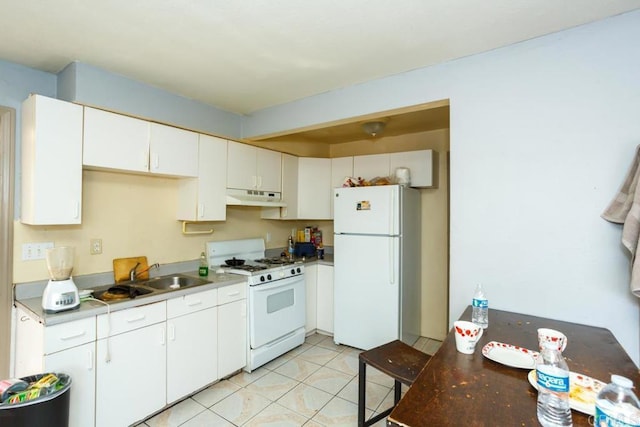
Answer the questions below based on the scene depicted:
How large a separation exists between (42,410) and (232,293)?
1.32 m

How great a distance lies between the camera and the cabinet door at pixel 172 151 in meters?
2.43

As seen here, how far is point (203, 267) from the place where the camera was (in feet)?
9.57

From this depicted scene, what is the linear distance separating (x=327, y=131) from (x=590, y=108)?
2.44m

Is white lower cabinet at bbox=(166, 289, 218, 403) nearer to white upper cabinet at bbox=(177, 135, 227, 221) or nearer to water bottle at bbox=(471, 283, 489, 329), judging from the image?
white upper cabinet at bbox=(177, 135, 227, 221)

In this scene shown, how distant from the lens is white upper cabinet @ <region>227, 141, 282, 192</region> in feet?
10.0

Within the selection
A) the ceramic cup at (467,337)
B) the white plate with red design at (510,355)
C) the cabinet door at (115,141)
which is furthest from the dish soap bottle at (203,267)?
the white plate with red design at (510,355)

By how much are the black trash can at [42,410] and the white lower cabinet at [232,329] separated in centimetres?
106

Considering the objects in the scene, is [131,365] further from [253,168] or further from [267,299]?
[253,168]

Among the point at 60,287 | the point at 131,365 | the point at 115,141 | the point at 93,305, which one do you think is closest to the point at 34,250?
the point at 60,287

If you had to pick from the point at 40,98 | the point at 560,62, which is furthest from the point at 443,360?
the point at 40,98

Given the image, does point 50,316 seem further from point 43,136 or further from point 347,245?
point 347,245

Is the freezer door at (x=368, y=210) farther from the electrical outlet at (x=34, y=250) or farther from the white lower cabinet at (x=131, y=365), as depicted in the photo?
the electrical outlet at (x=34, y=250)

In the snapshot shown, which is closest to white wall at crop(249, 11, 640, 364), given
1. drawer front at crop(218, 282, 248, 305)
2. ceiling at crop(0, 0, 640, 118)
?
ceiling at crop(0, 0, 640, 118)

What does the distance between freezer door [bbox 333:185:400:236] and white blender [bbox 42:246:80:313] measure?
7.40 feet
